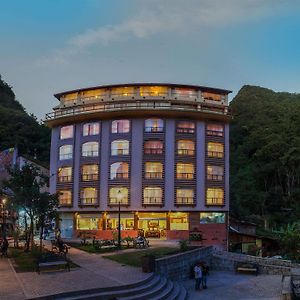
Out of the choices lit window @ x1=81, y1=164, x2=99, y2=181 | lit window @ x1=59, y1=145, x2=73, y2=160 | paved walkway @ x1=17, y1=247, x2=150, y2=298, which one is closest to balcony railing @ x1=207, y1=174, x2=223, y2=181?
lit window @ x1=81, y1=164, x2=99, y2=181

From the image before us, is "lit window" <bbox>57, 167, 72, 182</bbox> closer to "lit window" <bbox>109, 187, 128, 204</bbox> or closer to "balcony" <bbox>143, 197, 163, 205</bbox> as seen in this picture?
"lit window" <bbox>109, 187, 128, 204</bbox>

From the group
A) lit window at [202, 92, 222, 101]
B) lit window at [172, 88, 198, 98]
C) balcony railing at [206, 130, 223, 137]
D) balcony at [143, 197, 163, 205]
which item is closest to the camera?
balcony at [143, 197, 163, 205]

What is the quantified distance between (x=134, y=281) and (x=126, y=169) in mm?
29917

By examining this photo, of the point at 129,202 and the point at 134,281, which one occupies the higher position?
the point at 129,202

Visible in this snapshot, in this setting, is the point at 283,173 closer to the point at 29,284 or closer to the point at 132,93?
the point at 132,93

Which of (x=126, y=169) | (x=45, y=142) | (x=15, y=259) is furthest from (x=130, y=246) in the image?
(x=45, y=142)

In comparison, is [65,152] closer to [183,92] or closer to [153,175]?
[153,175]

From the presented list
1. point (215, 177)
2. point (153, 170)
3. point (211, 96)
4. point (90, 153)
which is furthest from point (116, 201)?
point (211, 96)

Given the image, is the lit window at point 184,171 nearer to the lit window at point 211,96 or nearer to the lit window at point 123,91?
the lit window at point 211,96

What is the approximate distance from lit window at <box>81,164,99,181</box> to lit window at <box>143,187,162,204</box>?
607cm

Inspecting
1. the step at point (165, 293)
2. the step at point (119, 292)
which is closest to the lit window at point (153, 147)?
the step at point (165, 293)

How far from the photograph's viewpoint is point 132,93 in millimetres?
51531

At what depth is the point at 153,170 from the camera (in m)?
49.2

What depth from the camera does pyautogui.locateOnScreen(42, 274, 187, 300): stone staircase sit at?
55.0 feet
